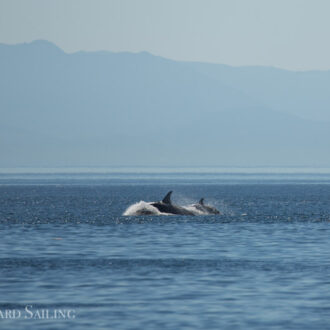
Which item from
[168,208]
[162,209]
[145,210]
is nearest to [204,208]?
[168,208]

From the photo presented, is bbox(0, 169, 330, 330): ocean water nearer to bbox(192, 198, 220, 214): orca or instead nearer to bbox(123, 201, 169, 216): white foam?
bbox(123, 201, 169, 216): white foam

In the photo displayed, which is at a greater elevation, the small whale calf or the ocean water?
the small whale calf

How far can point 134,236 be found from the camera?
50250 millimetres

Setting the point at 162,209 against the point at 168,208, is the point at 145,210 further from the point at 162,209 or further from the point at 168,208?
the point at 168,208

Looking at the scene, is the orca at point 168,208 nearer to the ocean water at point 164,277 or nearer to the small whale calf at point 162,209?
the small whale calf at point 162,209

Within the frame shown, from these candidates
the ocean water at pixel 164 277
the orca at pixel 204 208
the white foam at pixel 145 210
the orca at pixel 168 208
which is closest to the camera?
the ocean water at pixel 164 277

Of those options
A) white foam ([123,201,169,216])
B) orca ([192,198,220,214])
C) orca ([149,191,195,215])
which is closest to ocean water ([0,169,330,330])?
orca ([149,191,195,215])

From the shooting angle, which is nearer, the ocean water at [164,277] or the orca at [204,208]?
the ocean water at [164,277]

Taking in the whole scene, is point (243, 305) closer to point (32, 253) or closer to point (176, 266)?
point (176, 266)

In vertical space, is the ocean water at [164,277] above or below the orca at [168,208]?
below

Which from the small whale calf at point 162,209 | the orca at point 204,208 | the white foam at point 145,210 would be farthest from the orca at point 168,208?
the orca at point 204,208

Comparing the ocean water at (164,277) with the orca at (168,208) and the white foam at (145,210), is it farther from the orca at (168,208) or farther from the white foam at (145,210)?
the white foam at (145,210)

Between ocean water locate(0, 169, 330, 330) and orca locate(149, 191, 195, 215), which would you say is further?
orca locate(149, 191, 195, 215)

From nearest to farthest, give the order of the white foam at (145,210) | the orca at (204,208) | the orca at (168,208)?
the orca at (168,208), the white foam at (145,210), the orca at (204,208)
